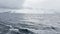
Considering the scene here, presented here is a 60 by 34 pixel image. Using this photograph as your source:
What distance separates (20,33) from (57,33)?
6.91 meters

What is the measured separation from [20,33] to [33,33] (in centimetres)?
240

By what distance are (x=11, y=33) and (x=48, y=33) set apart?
6.82 metres

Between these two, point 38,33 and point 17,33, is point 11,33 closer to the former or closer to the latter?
point 17,33

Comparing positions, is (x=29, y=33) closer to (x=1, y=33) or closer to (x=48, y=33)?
(x=48, y=33)

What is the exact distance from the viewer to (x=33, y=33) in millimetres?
18969

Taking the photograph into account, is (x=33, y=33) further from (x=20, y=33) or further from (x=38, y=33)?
(x=20, y=33)

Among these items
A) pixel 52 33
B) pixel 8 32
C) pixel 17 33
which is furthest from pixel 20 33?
pixel 52 33

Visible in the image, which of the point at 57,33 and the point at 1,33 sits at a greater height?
the point at 1,33

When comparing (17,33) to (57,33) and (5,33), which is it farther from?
(57,33)

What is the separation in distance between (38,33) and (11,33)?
497 cm

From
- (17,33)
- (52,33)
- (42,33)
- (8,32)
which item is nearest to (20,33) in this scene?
(17,33)

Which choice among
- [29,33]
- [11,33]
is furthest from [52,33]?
[11,33]

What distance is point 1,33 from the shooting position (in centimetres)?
1856

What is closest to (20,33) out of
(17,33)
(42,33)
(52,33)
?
(17,33)
